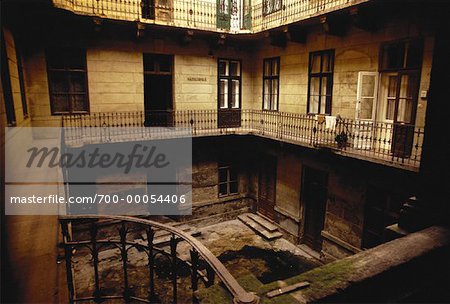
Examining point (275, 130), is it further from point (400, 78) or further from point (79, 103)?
point (79, 103)

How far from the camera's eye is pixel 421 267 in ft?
7.86

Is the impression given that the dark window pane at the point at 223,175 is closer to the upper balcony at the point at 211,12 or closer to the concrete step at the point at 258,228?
the concrete step at the point at 258,228

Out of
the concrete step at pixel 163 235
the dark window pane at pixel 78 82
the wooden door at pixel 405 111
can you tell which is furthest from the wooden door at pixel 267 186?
the dark window pane at pixel 78 82

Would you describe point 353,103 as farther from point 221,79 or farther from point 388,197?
point 221,79

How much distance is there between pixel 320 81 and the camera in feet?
33.8

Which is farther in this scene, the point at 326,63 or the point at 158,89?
the point at 158,89

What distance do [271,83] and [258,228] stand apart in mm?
6264

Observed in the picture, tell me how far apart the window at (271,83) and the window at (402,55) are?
4580 millimetres

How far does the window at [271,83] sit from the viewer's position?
12.3 meters

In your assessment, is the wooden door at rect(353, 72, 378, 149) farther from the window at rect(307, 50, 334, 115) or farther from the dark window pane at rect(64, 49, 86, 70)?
the dark window pane at rect(64, 49, 86, 70)

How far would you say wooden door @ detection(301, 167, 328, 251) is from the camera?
10359mm

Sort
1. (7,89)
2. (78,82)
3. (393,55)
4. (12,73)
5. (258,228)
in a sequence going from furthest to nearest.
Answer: (258,228) → (78,82) → (393,55) → (12,73) → (7,89)

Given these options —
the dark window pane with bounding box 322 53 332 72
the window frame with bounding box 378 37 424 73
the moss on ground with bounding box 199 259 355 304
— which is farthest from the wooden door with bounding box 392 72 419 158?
the moss on ground with bounding box 199 259 355 304

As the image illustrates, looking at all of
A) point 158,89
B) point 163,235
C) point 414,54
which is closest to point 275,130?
point 414,54
